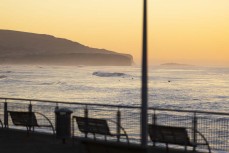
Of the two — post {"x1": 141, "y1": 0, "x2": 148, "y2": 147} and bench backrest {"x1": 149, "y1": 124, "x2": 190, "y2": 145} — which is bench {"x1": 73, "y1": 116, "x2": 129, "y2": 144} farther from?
post {"x1": 141, "y1": 0, "x2": 148, "y2": 147}

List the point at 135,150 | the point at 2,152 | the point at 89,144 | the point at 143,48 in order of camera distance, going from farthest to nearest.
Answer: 1. the point at 2,152
2. the point at 143,48
3. the point at 89,144
4. the point at 135,150

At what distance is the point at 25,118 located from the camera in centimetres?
1459

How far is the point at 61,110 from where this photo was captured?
44.4 ft

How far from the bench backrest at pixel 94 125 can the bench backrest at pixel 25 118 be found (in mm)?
1680

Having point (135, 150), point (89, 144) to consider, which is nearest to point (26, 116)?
point (89, 144)

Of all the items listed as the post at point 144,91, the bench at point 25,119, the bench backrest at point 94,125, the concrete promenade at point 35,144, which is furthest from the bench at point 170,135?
the bench at point 25,119

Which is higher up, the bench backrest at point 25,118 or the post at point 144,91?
the post at point 144,91

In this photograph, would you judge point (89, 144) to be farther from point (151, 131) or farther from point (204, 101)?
point (204, 101)

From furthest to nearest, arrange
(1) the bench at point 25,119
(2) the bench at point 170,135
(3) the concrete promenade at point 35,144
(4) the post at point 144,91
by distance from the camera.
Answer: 1. (1) the bench at point 25,119
2. (3) the concrete promenade at point 35,144
3. (2) the bench at point 170,135
4. (4) the post at point 144,91

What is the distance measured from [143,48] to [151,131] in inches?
109

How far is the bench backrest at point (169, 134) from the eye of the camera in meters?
11.3

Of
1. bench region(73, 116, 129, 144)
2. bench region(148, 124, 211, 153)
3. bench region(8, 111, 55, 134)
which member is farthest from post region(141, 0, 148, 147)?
bench region(8, 111, 55, 134)

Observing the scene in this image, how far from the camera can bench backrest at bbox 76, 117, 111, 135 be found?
1275 cm

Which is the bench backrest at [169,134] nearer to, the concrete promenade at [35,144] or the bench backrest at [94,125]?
the concrete promenade at [35,144]
